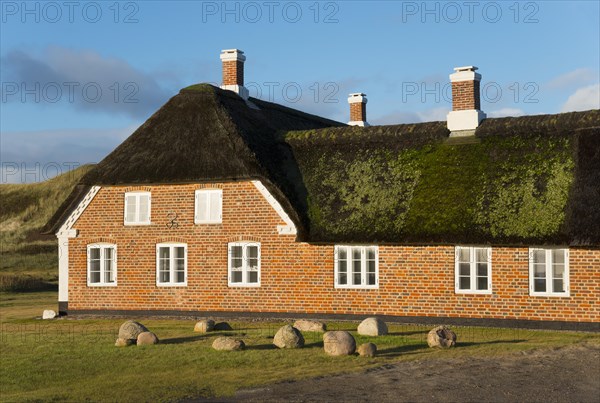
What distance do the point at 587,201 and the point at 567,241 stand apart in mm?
1288

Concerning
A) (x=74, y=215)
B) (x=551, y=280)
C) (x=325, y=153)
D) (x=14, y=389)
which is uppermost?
(x=325, y=153)

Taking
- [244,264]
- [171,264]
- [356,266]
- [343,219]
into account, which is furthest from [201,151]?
[356,266]

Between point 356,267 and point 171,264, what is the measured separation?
5.88 metres

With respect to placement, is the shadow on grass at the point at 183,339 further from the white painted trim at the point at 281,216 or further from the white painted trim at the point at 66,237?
the white painted trim at the point at 66,237

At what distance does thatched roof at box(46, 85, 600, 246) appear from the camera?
2232 cm

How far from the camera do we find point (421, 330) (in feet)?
72.6

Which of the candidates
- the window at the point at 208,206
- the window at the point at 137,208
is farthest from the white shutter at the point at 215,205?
the window at the point at 137,208

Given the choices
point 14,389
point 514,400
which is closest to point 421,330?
point 514,400

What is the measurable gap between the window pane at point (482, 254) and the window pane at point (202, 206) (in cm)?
816

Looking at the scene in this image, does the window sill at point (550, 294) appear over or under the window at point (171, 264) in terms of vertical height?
under

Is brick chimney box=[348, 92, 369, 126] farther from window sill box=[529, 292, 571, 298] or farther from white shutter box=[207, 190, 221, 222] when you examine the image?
window sill box=[529, 292, 571, 298]

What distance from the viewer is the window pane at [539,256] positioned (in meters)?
22.0

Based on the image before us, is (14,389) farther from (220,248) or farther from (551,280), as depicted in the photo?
(551,280)

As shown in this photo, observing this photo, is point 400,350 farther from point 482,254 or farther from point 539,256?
point 539,256
